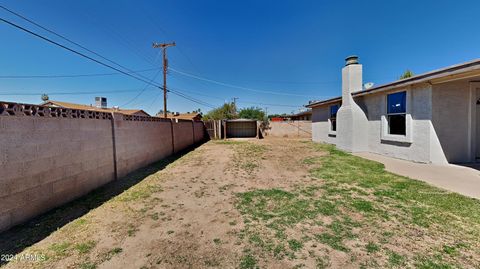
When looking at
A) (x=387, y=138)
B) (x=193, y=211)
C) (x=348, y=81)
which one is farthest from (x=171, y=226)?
(x=348, y=81)

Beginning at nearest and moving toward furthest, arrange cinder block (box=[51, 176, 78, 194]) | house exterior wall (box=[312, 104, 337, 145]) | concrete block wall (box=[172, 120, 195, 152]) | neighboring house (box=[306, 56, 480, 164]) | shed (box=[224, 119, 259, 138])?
cinder block (box=[51, 176, 78, 194])
neighboring house (box=[306, 56, 480, 164])
concrete block wall (box=[172, 120, 195, 152])
house exterior wall (box=[312, 104, 337, 145])
shed (box=[224, 119, 259, 138])

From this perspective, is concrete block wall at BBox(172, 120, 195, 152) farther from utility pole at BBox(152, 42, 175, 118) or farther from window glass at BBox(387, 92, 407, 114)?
window glass at BBox(387, 92, 407, 114)

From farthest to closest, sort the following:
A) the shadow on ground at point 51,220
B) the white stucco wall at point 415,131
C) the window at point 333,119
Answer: the window at point 333,119 < the white stucco wall at point 415,131 < the shadow on ground at point 51,220

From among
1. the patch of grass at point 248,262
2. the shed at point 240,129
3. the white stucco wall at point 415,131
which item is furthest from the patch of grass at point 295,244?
the shed at point 240,129

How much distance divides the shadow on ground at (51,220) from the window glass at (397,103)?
369 inches

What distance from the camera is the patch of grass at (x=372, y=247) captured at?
2.40 m

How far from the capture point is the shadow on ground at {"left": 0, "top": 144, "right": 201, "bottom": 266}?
2.61 m

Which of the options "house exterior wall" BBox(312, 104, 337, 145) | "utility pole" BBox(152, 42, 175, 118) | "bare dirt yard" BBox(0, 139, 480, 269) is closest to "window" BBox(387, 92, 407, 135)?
"bare dirt yard" BBox(0, 139, 480, 269)

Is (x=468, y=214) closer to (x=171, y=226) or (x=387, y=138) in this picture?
(x=171, y=226)

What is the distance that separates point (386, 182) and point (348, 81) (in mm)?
6315

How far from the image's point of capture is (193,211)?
3.67 meters

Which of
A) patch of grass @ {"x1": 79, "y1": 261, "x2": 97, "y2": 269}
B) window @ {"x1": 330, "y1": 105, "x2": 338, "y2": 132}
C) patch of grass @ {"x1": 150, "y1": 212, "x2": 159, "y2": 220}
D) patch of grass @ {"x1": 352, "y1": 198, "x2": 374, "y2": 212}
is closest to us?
patch of grass @ {"x1": 79, "y1": 261, "x2": 97, "y2": 269}

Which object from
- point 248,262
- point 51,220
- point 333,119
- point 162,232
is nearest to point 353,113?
point 333,119

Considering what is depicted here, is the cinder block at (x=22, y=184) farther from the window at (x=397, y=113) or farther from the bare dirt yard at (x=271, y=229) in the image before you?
the window at (x=397, y=113)
